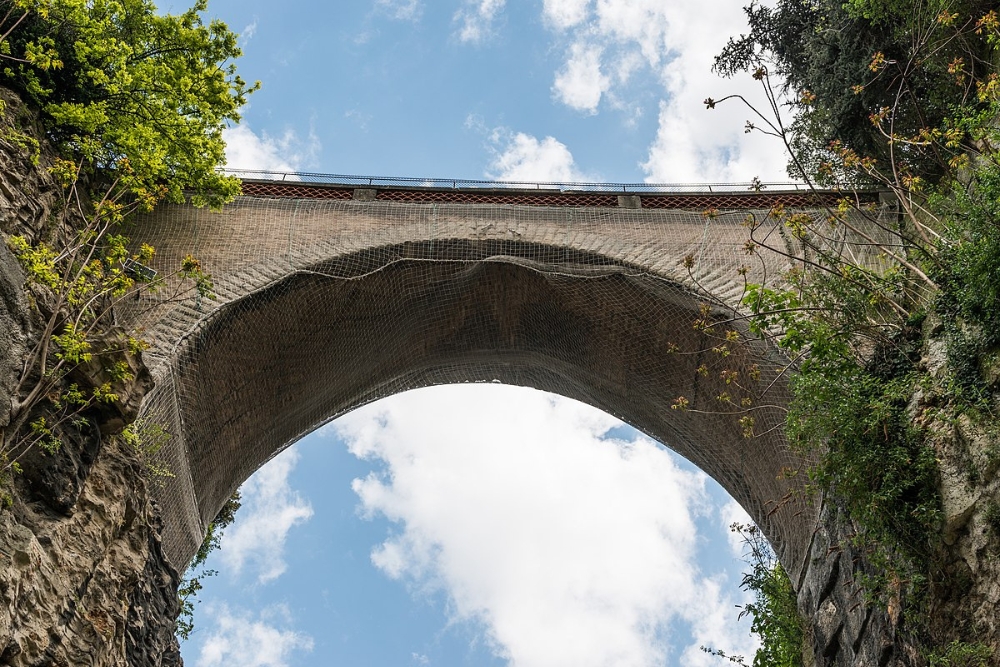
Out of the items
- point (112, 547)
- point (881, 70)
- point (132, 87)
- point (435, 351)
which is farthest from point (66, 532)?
point (881, 70)

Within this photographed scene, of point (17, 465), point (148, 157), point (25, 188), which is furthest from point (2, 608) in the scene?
point (148, 157)

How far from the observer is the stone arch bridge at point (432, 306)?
8805 millimetres

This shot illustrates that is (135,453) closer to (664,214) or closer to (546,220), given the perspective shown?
(546,220)

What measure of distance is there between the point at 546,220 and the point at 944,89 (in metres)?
4.13

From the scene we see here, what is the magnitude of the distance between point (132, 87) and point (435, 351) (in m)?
4.34

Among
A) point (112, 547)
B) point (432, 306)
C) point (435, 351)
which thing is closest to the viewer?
point (112, 547)

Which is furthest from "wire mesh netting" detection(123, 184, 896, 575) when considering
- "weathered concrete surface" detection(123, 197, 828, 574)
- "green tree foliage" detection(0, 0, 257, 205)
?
"green tree foliage" detection(0, 0, 257, 205)

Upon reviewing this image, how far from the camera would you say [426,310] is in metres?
10.0

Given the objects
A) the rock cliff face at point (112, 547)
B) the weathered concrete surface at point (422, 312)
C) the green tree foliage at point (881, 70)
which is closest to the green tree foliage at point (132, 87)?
the rock cliff face at point (112, 547)

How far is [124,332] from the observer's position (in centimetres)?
735

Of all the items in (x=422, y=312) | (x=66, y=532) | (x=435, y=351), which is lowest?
(x=66, y=532)

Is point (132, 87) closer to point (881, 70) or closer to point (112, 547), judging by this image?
point (112, 547)

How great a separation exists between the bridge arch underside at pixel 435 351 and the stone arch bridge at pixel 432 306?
0.02m

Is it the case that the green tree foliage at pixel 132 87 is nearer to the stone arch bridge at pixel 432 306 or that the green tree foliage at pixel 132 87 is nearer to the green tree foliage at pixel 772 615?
the stone arch bridge at pixel 432 306
